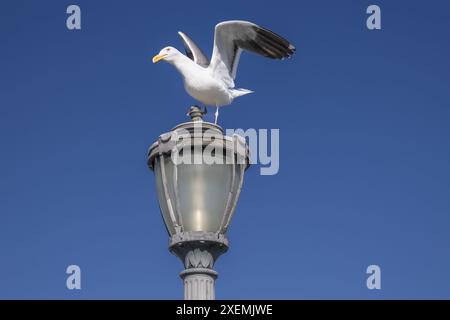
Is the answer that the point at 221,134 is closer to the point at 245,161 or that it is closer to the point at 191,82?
the point at 245,161

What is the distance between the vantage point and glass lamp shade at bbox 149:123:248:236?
884 cm

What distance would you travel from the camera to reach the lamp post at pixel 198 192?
875 cm

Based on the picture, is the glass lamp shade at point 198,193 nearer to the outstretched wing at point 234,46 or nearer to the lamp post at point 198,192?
the lamp post at point 198,192

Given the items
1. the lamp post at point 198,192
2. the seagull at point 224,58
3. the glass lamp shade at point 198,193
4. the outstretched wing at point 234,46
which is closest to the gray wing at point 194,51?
the seagull at point 224,58

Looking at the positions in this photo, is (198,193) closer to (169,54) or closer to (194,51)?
(169,54)

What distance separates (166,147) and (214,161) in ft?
1.54

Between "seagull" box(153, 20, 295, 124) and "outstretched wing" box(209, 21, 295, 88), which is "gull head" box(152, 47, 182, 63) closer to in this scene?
"seagull" box(153, 20, 295, 124)

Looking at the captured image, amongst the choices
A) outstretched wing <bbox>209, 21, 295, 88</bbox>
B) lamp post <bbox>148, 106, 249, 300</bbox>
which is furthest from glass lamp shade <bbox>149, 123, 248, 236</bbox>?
outstretched wing <bbox>209, 21, 295, 88</bbox>

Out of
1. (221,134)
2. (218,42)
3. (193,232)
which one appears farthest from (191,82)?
(193,232)

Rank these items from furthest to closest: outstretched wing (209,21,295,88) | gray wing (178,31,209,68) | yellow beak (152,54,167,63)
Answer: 1. gray wing (178,31,209,68)
2. yellow beak (152,54,167,63)
3. outstretched wing (209,21,295,88)

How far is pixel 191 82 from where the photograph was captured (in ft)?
33.9

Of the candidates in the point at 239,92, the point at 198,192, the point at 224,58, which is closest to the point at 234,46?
the point at 224,58

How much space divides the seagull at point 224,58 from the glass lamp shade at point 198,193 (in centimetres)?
Result: 129
